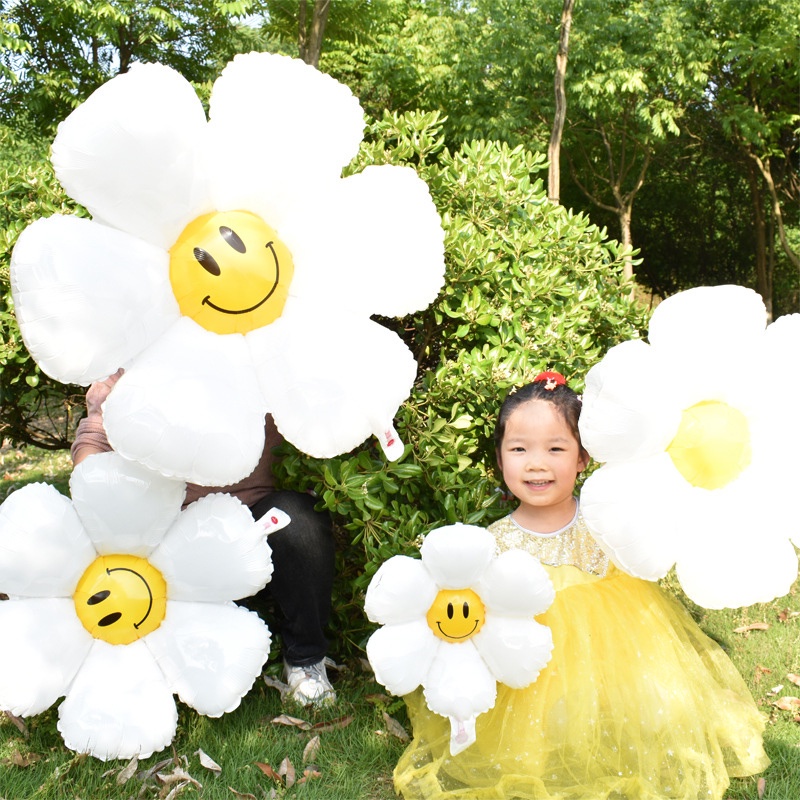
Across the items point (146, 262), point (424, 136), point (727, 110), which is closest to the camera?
point (146, 262)

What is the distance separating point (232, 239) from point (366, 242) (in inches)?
13.2

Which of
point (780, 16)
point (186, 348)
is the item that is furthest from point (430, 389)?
point (780, 16)

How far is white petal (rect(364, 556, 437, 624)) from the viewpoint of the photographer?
2.02 metres

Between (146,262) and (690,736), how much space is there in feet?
5.71

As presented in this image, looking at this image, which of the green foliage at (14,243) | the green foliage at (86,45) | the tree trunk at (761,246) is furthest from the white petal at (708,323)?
the tree trunk at (761,246)

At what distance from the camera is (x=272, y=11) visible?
1370cm

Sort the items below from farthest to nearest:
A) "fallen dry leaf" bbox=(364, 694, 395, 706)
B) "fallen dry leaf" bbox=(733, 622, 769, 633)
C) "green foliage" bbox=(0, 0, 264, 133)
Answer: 1. "green foliage" bbox=(0, 0, 264, 133)
2. "fallen dry leaf" bbox=(733, 622, 769, 633)
3. "fallen dry leaf" bbox=(364, 694, 395, 706)

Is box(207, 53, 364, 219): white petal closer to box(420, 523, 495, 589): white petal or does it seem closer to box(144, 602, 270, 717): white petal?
box(420, 523, 495, 589): white petal

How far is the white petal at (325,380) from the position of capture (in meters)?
1.97

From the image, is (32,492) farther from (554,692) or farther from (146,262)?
(554,692)

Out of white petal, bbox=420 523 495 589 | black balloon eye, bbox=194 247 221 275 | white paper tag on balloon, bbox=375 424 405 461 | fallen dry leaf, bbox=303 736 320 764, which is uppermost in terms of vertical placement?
black balloon eye, bbox=194 247 221 275

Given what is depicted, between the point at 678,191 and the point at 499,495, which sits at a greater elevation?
the point at 499,495

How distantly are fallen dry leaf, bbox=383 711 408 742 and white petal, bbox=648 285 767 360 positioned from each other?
1286 millimetres

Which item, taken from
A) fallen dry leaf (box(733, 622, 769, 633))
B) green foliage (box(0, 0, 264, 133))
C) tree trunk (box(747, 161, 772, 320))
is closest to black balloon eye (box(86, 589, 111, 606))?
fallen dry leaf (box(733, 622, 769, 633))
